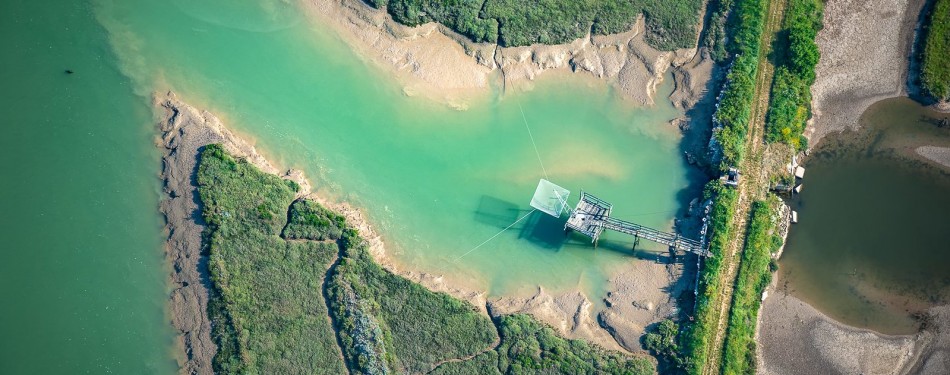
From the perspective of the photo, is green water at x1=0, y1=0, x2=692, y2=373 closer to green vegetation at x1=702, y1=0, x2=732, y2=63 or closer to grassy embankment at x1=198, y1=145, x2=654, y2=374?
grassy embankment at x1=198, y1=145, x2=654, y2=374

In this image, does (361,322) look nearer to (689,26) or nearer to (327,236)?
(327,236)

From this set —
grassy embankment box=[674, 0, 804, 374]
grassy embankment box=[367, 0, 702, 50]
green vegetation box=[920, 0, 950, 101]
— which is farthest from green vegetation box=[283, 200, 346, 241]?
green vegetation box=[920, 0, 950, 101]

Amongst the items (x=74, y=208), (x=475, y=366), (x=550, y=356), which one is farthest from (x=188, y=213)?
(x=550, y=356)

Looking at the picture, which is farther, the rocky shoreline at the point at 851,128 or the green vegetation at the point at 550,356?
the rocky shoreline at the point at 851,128

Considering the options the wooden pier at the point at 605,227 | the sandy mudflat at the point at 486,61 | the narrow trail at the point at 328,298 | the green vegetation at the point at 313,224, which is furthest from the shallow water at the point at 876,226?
the green vegetation at the point at 313,224

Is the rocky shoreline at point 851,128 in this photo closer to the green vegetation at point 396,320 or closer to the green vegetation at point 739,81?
the green vegetation at point 739,81

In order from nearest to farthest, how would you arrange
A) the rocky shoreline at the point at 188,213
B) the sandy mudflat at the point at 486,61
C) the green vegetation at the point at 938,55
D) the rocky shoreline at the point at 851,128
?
the rocky shoreline at the point at 851,128 → the rocky shoreline at the point at 188,213 → the green vegetation at the point at 938,55 → the sandy mudflat at the point at 486,61

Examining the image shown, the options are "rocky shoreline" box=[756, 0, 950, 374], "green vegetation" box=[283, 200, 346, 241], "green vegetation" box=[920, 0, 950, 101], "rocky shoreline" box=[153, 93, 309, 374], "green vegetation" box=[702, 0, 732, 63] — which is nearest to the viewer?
"rocky shoreline" box=[756, 0, 950, 374]
